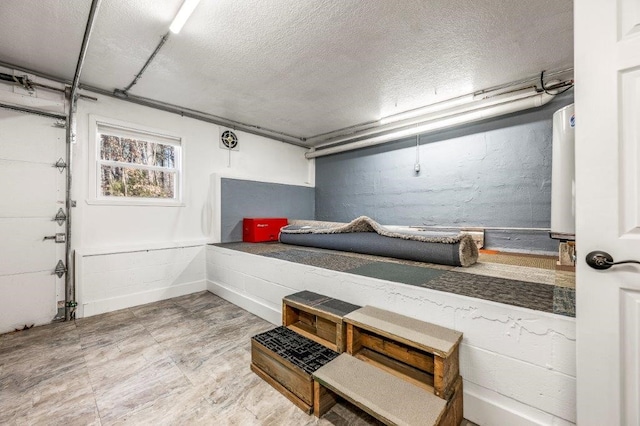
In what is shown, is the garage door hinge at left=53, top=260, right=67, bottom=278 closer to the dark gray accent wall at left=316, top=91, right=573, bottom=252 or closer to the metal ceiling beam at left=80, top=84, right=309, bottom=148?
the metal ceiling beam at left=80, top=84, right=309, bottom=148

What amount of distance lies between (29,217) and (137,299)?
1355 millimetres

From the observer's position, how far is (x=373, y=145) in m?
4.52

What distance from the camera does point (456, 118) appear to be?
3.37m

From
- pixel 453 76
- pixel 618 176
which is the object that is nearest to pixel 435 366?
pixel 618 176

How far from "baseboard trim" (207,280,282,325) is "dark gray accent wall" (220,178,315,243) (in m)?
0.82

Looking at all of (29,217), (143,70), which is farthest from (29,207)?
(143,70)

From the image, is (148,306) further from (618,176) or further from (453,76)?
(453,76)

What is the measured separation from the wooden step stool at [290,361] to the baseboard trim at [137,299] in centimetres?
220

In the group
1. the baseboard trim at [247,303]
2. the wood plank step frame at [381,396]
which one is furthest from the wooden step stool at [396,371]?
the baseboard trim at [247,303]

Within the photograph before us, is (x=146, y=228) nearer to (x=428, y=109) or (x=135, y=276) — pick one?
(x=135, y=276)

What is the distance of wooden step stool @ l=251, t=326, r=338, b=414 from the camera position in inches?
57.4

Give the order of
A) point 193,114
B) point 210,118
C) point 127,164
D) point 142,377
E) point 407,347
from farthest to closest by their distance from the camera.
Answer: point 210,118, point 193,114, point 127,164, point 142,377, point 407,347

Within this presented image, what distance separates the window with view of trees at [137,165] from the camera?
10.3 feet

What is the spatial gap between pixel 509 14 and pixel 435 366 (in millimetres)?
2412
